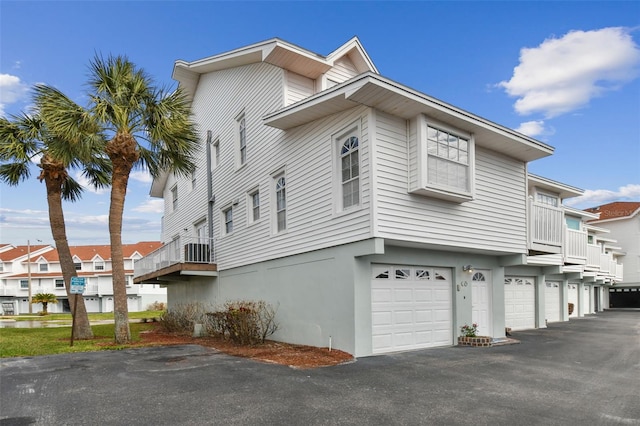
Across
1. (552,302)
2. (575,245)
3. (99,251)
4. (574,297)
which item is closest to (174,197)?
(575,245)

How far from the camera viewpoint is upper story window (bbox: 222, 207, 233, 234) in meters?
17.2

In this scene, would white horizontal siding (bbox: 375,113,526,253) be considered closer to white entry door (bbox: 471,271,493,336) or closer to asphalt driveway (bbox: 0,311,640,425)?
white entry door (bbox: 471,271,493,336)

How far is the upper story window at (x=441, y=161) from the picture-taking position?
10281 mm

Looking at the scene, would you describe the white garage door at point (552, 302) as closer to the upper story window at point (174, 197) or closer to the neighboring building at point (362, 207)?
the neighboring building at point (362, 207)

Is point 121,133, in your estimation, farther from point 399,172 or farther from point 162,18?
point 399,172

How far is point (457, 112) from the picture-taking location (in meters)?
10.7

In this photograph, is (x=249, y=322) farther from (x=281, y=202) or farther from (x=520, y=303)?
(x=520, y=303)

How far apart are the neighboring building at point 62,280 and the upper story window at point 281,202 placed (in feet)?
145

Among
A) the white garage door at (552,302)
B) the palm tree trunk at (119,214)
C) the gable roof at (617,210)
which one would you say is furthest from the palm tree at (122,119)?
the gable roof at (617,210)

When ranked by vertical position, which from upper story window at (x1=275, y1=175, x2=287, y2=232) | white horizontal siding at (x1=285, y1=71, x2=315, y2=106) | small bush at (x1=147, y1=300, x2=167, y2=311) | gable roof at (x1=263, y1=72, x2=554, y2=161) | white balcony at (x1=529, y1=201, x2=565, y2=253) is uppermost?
white horizontal siding at (x1=285, y1=71, x2=315, y2=106)

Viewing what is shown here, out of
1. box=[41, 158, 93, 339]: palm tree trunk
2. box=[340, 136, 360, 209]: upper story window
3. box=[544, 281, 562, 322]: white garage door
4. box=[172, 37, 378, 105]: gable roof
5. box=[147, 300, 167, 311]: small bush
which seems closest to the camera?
box=[340, 136, 360, 209]: upper story window

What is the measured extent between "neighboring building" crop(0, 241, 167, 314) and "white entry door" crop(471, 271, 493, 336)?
4721cm

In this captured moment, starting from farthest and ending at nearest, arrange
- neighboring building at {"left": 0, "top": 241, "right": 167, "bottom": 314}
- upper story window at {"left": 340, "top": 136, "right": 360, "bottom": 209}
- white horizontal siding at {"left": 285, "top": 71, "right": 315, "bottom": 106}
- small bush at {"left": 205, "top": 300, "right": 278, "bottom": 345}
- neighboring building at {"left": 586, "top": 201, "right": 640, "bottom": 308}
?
neighboring building at {"left": 0, "top": 241, "right": 167, "bottom": 314} < neighboring building at {"left": 586, "top": 201, "right": 640, "bottom": 308} < white horizontal siding at {"left": 285, "top": 71, "right": 315, "bottom": 106} < small bush at {"left": 205, "top": 300, "right": 278, "bottom": 345} < upper story window at {"left": 340, "top": 136, "right": 360, "bottom": 209}

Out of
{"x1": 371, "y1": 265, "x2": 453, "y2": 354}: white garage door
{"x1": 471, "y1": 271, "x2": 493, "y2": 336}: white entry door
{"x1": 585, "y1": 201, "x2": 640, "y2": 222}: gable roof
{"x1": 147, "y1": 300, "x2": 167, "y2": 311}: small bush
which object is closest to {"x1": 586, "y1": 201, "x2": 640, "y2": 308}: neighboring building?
{"x1": 585, "y1": 201, "x2": 640, "y2": 222}: gable roof
